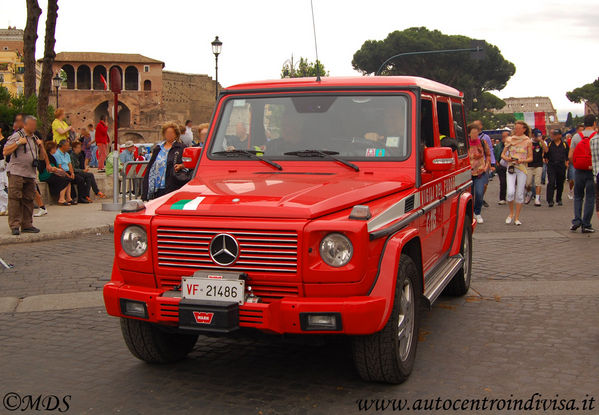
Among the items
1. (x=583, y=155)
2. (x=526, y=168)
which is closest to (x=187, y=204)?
(x=583, y=155)

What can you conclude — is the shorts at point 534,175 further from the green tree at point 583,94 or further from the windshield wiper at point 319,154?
the green tree at point 583,94

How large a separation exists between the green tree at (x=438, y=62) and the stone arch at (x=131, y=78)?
32.8m

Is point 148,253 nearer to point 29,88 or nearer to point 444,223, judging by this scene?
point 444,223

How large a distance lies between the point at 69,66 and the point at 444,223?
101m

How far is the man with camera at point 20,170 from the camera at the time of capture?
11.4m

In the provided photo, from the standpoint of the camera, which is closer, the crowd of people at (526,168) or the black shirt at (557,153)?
the crowd of people at (526,168)

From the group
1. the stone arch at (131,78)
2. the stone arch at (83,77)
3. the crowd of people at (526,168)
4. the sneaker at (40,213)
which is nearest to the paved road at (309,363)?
the crowd of people at (526,168)

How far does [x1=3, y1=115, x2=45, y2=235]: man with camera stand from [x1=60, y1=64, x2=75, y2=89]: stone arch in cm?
9349

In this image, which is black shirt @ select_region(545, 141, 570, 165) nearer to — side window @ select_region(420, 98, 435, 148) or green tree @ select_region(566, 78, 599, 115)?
side window @ select_region(420, 98, 435, 148)

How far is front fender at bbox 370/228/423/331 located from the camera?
4191 millimetres

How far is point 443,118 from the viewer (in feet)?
21.7

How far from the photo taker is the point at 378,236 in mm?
4230

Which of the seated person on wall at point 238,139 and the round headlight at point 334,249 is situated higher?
the seated person on wall at point 238,139

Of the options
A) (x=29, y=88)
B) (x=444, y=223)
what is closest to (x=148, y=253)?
(x=444, y=223)
